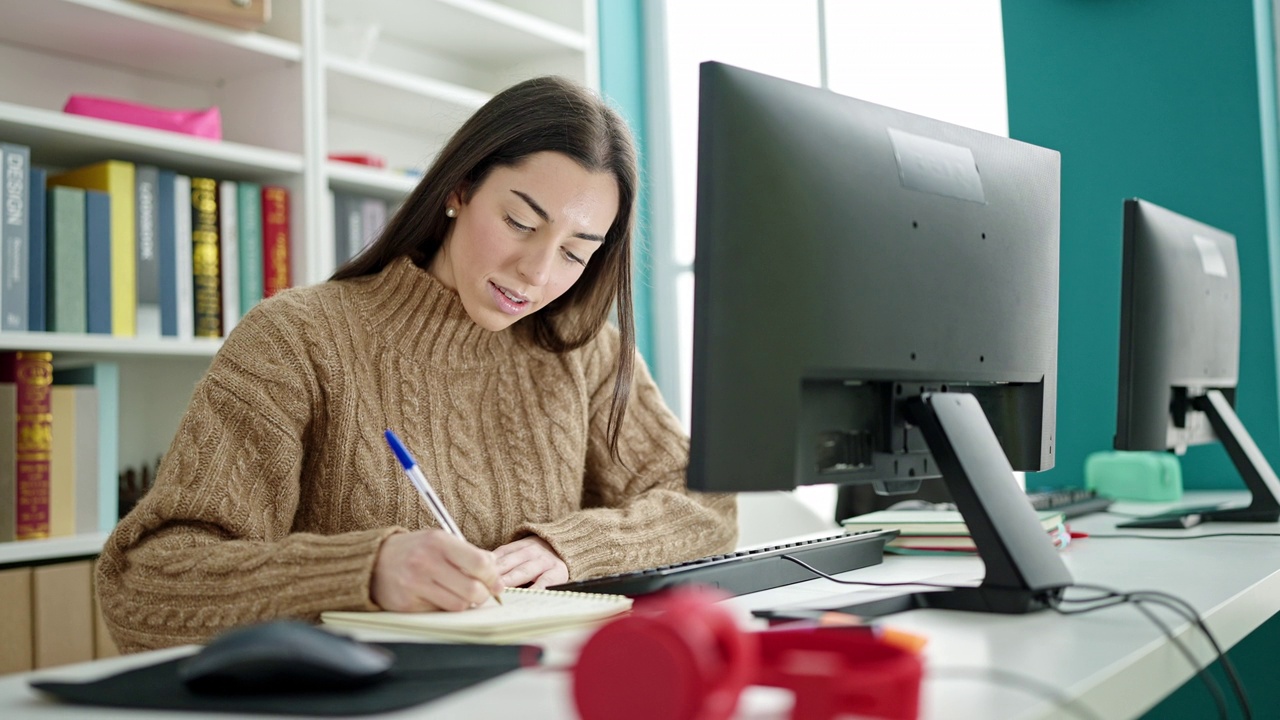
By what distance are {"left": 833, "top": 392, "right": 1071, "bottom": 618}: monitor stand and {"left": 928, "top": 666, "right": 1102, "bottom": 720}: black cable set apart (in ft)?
0.73

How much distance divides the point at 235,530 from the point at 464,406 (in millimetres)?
435

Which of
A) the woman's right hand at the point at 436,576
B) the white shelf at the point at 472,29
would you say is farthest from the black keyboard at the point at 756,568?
the white shelf at the point at 472,29

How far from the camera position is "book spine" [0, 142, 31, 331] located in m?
1.92

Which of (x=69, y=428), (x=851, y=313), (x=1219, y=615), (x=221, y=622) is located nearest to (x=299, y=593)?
(x=221, y=622)

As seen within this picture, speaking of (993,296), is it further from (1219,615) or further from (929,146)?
(1219,615)

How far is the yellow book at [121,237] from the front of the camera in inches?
81.7

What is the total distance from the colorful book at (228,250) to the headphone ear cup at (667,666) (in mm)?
1869

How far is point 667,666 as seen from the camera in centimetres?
55

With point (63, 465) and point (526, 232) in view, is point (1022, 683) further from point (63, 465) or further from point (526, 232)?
→ point (63, 465)

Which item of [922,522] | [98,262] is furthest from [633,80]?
[922,522]

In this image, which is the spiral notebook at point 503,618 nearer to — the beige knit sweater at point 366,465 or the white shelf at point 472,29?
the beige knit sweater at point 366,465

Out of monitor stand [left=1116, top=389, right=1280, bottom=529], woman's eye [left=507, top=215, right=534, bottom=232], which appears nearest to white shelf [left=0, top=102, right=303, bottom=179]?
woman's eye [left=507, top=215, right=534, bottom=232]

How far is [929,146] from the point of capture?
3.39 ft

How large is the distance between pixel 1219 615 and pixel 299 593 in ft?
2.64
